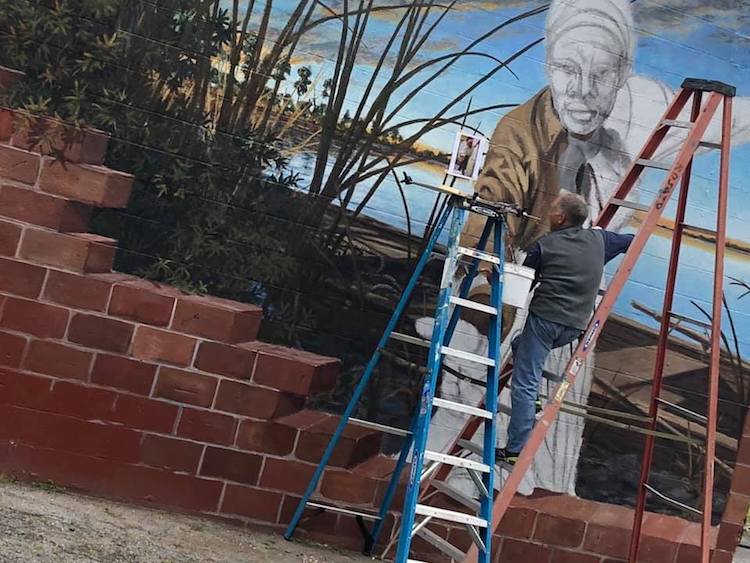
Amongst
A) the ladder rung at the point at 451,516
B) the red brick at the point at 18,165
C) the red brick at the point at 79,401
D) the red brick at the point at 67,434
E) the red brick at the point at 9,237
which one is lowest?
the red brick at the point at 67,434

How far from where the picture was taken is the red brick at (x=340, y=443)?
18.2 ft

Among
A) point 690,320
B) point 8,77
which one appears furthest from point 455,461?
point 8,77

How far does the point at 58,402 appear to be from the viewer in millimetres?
5293

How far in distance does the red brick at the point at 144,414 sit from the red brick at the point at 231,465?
0.88ft

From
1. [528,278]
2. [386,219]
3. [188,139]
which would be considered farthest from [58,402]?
[528,278]

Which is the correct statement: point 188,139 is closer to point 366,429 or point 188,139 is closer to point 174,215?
point 174,215

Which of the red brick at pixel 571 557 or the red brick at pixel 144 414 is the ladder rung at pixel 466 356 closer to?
the red brick at pixel 144 414

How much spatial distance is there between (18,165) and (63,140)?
0.84 ft

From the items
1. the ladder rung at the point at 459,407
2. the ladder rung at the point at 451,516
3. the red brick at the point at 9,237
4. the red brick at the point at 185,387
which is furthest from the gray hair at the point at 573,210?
the red brick at the point at 9,237

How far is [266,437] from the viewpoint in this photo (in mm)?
5512

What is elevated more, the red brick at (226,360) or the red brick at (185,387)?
the red brick at (226,360)

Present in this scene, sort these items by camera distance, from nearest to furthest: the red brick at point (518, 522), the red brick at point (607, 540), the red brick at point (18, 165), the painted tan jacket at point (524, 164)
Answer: the red brick at point (18, 165) < the painted tan jacket at point (524, 164) < the red brick at point (518, 522) < the red brick at point (607, 540)

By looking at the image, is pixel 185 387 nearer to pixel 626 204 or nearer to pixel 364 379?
pixel 364 379

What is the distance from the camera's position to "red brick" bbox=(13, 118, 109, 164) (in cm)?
522
